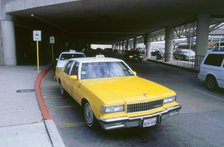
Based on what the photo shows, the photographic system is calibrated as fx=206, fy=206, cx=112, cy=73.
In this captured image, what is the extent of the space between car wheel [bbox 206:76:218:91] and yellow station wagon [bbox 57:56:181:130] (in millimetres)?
5156

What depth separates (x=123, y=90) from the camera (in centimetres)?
461

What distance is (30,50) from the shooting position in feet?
103

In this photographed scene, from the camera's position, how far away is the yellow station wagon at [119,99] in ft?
13.4

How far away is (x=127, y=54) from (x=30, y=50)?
1508 centimetres

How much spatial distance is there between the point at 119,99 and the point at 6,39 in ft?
56.7

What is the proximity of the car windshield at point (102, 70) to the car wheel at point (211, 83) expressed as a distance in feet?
16.3

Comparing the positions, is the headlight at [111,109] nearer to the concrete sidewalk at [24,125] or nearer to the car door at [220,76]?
the concrete sidewalk at [24,125]

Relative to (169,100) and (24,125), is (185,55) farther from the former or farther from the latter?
(24,125)

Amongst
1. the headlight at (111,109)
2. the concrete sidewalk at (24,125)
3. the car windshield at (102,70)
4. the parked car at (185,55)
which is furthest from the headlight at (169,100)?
the parked car at (185,55)

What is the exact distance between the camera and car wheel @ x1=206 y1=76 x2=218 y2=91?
9148 millimetres

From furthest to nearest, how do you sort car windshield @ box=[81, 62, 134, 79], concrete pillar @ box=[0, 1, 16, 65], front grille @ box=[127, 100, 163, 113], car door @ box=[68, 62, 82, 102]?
concrete pillar @ box=[0, 1, 16, 65] < car windshield @ box=[81, 62, 134, 79] < car door @ box=[68, 62, 82, 102] < front grille @ box=[127, 100, 163, 113]

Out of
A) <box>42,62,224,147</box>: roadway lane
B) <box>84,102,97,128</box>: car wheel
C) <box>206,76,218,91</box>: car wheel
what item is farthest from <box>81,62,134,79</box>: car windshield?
<box>206,76,218,91</box>: car wheel

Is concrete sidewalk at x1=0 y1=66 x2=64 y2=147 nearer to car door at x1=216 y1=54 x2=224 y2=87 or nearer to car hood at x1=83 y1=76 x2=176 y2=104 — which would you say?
car hood at x1=83 y1=76 x2=176 y2=104

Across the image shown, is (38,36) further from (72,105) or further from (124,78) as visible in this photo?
(124,78)
